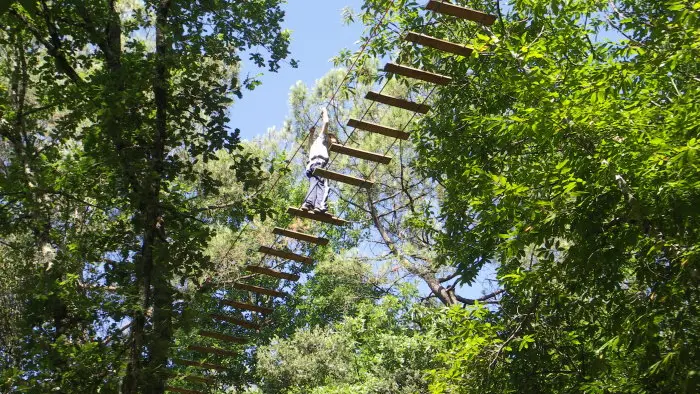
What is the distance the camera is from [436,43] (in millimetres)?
5215

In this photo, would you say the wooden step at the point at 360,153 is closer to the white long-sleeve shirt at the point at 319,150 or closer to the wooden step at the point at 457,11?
the wooden step at the point at 457,11

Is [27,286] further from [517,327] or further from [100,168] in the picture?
[517,327]

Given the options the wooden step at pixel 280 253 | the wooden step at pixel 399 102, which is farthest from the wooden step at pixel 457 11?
the wooden step at pixel 280 253

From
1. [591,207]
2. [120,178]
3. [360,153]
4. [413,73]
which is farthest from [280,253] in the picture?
[591,207]

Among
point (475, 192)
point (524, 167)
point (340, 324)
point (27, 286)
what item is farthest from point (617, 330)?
point (340, 324)

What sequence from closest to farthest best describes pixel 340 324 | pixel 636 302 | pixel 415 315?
pixel 636 302
pixel 415 315
pixel 340 324

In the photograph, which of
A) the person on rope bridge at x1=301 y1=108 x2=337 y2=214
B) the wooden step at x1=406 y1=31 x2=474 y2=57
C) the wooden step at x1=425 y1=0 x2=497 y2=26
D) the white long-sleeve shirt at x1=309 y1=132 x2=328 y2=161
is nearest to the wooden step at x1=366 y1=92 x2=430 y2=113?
the wooden step at x1=406 y1=31 x2=474 y2=57

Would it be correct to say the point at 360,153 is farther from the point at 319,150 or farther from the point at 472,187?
the point at 319,150

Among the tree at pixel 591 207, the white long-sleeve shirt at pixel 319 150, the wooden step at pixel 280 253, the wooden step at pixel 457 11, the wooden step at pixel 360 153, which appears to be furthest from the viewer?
the white long-sleeve shirt at pixel 319 150

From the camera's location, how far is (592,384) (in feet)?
15.5

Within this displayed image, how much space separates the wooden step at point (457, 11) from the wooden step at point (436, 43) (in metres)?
0.24

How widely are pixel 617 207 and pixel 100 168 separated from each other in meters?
3.88

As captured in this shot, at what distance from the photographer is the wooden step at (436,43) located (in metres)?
5.16

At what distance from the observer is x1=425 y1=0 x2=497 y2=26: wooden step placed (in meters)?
4.84
